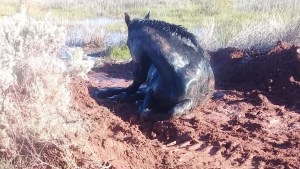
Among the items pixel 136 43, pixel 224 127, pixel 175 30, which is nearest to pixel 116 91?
pixel 136 43

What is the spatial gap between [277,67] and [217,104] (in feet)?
5.44

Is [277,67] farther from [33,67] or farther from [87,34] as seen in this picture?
[87,34]

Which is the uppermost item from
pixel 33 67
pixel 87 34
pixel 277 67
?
pixel 33 67

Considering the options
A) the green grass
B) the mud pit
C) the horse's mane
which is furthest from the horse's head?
the green grass

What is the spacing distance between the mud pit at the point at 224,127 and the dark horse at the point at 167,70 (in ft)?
0.61

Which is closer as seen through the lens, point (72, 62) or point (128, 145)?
point (128, 145)

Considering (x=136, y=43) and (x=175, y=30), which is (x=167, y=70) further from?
(x=136, y=43)

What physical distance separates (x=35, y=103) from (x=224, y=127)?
8.16 feet

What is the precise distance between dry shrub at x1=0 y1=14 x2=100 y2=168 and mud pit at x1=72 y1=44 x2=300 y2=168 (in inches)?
12.7

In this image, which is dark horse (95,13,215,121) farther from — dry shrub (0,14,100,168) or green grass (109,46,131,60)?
green grass (109,46,131,60)

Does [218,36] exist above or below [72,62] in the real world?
below

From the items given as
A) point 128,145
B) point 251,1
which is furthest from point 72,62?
point 251,1

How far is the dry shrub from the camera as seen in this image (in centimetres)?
396

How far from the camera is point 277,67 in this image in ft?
26.1
